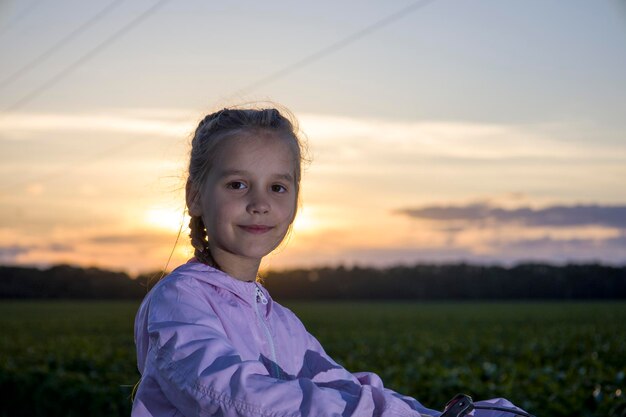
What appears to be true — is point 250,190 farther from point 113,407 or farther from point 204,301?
point 113,407

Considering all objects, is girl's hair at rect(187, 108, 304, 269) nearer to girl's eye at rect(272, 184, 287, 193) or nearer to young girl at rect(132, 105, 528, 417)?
young girl at rect(132, 105, 528, 417)

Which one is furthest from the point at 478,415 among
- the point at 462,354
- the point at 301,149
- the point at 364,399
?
the point at 462,354

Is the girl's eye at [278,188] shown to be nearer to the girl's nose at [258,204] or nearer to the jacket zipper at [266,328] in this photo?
the girl's nose at [258,204]

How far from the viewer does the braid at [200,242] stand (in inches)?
117

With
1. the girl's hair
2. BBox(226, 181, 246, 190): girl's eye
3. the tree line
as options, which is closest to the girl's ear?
the girl's hair

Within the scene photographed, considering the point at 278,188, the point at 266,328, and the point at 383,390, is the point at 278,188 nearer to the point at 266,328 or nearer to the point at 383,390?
the point at 266,328

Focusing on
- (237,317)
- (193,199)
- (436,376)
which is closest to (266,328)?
(237,317)

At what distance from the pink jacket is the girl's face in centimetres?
13

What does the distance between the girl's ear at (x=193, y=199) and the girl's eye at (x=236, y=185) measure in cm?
29

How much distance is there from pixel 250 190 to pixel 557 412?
4.24m

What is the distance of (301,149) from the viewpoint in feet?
10.2

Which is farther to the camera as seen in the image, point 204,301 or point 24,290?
point 24,290

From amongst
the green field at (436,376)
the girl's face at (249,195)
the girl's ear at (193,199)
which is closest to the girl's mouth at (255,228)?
the girl's face at (249,195)

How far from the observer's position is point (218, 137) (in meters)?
2.91
